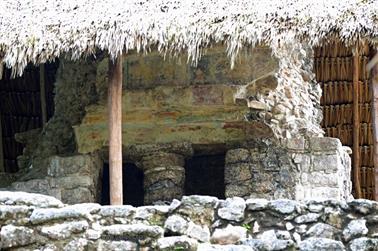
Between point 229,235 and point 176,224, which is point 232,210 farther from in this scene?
point 176,224

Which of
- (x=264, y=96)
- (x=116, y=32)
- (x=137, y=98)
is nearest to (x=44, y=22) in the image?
(x=116, y=32)

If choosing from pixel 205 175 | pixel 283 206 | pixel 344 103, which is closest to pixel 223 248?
pixel 283 206

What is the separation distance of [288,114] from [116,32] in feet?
8.05

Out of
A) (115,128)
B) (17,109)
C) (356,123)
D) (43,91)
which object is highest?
(43,91)

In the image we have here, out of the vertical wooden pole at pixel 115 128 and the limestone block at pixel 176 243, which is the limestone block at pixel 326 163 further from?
the limestone block at pixel 176 243

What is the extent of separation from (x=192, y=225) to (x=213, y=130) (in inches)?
130

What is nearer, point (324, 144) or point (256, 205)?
point (256, 205)

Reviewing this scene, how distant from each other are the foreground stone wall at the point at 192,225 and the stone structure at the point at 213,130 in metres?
2.84

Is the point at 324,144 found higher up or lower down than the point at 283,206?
higher up

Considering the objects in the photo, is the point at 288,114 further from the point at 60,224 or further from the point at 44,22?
the point at 60,224

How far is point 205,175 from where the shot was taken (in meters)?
12.5

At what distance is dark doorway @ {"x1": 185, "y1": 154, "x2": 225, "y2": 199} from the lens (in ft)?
40.8

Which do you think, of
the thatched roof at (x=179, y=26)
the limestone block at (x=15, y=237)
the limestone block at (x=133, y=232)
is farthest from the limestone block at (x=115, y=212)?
the thatched roof at (x=179, y=26)

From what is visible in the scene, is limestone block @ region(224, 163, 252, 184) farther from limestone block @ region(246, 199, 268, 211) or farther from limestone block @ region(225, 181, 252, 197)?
limestone block @ region(246, 199, 268, 211)
